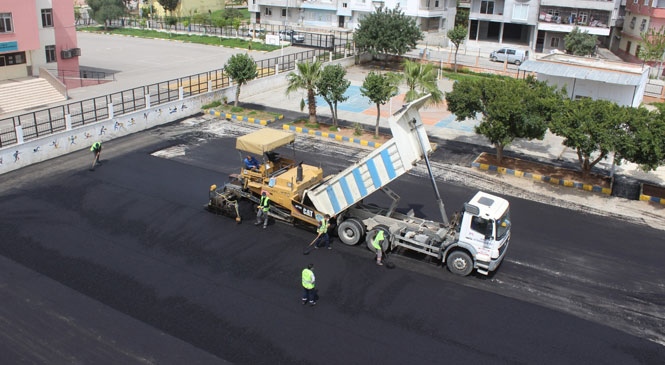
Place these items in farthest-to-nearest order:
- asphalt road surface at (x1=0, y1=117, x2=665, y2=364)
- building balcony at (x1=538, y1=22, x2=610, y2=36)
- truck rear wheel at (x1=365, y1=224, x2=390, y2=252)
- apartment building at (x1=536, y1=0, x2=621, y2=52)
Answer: building balcony at (x1=538, y1=22, x2=610, y2=36)
apartment building at (x1=536, y1=0, x2=621, y2=52)
truck rear wheel at (x1=365, y1=224, x2=390, y2=252)
asphalt road surface at (x1=0, y1=117, x2=665, y2=364)

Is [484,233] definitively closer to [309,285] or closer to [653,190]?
[309,285]

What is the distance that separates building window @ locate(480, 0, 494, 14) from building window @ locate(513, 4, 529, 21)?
257cm

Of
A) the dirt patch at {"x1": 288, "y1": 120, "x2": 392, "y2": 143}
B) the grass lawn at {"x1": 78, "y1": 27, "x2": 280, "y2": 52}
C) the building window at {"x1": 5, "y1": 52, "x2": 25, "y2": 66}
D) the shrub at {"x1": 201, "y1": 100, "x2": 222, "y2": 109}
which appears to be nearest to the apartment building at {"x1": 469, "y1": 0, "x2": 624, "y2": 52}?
the grass lawn at {"x1": 78, "y1": 27, "x2": 280, "y2": 52}

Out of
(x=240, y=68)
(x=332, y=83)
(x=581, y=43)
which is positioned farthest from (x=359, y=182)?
(x=581, y=43)

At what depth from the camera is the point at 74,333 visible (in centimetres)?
1278

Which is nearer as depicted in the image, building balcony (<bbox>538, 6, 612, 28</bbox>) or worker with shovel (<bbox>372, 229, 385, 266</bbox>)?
worker with shovel (<bbox>372, 229, 385, 266</bbox>)

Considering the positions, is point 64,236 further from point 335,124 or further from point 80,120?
point 335,124

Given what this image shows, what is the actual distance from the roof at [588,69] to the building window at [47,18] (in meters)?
30.1

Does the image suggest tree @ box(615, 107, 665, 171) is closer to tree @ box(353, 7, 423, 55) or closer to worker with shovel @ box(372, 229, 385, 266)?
worker with shovel @ box(372, 229, 385, 266)

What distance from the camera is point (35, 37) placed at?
3409cm

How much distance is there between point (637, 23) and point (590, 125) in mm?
41842

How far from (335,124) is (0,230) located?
16729 millimetres

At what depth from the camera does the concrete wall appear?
23.1 meters

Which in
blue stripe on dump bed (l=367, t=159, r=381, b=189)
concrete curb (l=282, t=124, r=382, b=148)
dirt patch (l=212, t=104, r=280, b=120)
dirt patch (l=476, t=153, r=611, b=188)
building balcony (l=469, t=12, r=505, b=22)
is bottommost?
dirt patch (l=476, t=153, r=611, b=188)
